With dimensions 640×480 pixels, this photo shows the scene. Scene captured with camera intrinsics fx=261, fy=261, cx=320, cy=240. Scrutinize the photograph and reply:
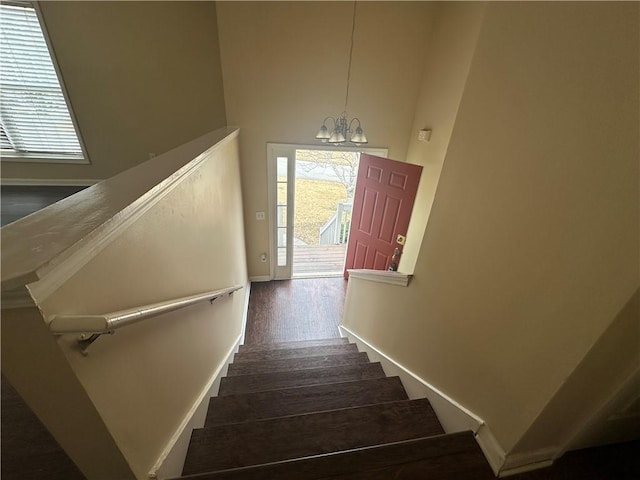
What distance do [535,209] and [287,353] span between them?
84.0 inches

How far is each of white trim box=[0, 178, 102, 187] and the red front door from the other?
3584 millimetres

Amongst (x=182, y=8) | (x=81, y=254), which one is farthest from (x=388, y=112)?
(x=81, y=254)

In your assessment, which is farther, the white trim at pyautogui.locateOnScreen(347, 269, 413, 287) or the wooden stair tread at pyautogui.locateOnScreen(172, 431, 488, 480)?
the white trim at pyautogui.locateOnScreen(347, 269, 413, 287)

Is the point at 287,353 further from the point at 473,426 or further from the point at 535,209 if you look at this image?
the point at 535,209

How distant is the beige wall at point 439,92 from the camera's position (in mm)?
2230

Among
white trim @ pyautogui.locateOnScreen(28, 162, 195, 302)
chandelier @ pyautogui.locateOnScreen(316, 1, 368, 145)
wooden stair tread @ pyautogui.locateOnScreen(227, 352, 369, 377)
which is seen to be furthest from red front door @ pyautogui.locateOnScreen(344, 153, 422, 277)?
white trim @ pyautogui.locateOnScreen(28, 162, 195, 302)

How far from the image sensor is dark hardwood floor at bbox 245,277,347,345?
3.25m

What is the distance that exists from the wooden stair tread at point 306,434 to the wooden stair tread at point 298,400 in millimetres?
203

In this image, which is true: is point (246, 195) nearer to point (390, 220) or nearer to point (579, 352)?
point (390, 220)

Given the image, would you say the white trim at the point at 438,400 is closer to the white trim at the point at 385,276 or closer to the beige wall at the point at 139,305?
the white trim at the point at 385,276

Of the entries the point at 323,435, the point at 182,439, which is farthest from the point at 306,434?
the point at 182,439

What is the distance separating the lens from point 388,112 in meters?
3.08

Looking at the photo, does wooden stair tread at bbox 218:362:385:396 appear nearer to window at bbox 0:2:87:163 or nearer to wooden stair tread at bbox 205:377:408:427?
wooden stair tread at bbox 205:377:408:427

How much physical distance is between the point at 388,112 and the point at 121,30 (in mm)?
3080
